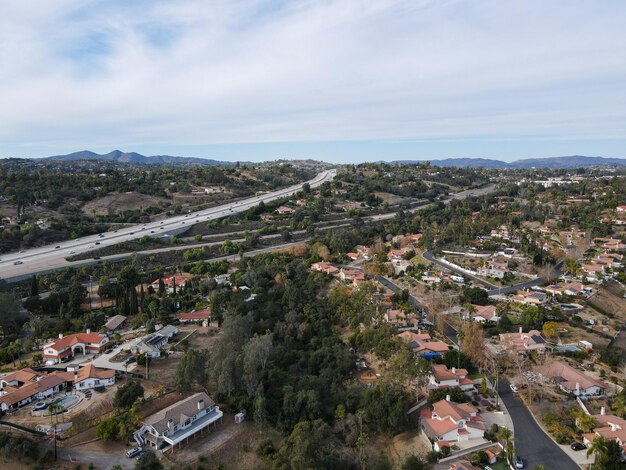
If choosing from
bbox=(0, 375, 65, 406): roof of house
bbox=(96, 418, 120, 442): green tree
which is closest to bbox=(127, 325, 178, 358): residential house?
bbox=(0, 375, 65, 406): roof of house

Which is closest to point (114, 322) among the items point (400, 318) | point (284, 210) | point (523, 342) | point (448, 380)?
point (400, 318)

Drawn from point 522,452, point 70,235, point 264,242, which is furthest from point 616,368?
point 70,235

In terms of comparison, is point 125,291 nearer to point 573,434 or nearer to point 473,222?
point 573,434

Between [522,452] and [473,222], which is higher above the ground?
[473,222]

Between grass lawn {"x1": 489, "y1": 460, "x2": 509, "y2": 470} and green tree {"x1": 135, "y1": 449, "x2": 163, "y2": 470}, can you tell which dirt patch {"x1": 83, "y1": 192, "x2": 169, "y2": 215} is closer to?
green tree {"x1": 135, "y1": 449, "x2": 163, "y2": 470}

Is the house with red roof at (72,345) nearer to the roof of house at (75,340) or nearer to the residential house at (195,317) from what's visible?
the roof of house at (75,340)

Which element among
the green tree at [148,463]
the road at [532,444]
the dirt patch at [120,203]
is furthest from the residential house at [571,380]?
the dirt patch at [120,203]

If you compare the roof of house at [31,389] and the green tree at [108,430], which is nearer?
the green tree at [108,430]
